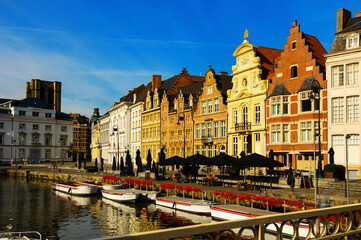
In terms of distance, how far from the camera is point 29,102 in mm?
109312

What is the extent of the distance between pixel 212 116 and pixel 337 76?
21.3 m

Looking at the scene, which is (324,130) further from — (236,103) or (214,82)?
(214,82)

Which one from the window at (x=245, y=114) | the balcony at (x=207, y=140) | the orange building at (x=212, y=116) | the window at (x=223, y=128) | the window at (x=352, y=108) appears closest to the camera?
the window at (x=352, y=108)

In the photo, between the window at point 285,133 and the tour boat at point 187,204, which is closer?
the tour boat at point 187,204

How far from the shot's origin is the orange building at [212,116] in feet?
169

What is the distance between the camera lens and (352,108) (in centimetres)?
3450

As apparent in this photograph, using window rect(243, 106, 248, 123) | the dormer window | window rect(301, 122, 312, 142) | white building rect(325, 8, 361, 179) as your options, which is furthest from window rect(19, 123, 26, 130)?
the dormer window

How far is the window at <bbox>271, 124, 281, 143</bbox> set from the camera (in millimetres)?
40469

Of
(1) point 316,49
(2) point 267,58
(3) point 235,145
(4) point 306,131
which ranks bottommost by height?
(3) point 235,145

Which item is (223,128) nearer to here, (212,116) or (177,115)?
(212,116)

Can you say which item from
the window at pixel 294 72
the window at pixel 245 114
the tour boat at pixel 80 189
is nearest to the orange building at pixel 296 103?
the window at pixel 294 72

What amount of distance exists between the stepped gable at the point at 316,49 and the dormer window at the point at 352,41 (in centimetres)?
387

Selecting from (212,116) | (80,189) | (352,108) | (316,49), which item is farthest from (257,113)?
(80,189)

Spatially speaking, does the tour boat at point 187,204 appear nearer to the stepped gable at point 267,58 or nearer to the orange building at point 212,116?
the orange building at point 212,116
